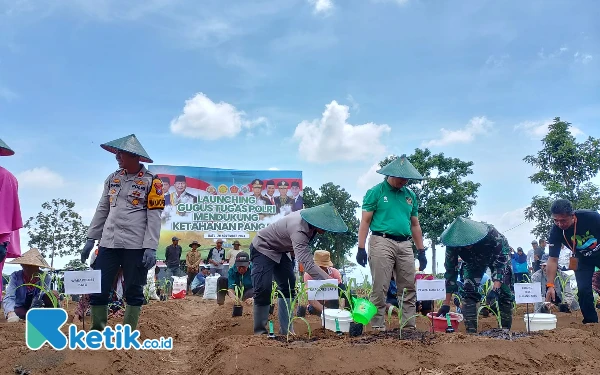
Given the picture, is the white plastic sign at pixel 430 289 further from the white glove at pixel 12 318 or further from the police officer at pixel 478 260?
the white glove at pixel 12 318

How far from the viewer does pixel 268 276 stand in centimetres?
417

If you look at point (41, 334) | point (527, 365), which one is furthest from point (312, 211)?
point (41, 334)

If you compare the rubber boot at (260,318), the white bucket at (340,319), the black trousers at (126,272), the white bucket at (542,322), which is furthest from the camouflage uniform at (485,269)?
the black trousers at (126,272)

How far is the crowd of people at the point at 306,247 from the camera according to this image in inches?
145

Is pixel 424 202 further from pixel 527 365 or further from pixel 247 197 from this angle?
pixel 527 365

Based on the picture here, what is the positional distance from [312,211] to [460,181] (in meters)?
16.9

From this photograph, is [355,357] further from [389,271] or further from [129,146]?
[129,146]

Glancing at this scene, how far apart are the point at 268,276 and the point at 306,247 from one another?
506mm

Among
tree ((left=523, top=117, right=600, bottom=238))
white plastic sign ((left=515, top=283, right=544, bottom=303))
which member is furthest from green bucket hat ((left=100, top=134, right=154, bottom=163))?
tree ((left=523, top=117, right=600, bottom=238))

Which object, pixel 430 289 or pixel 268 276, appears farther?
pixel 268 276

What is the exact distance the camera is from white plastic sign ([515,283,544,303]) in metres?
3.95

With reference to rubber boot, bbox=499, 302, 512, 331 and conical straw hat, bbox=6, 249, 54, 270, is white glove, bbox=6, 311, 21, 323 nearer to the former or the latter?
conical straw hat, bbox=6, 249, 54, 270

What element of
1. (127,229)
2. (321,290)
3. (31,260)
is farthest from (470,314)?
(31,260)

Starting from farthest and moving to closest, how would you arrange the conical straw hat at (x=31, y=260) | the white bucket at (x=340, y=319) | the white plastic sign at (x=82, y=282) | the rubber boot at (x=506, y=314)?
the conical straw hat at (x=31, y=260) < the rubber boot at (x=506, y=314) < the white bucket at (x=340, y=319) < the white plastic sign at (x=82, y=282)
